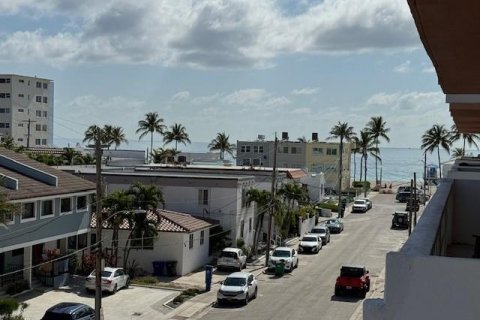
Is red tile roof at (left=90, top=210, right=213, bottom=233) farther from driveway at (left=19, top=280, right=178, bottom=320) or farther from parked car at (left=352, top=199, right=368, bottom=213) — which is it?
parked car at (left=352, top=199, right=368, bottom=213)

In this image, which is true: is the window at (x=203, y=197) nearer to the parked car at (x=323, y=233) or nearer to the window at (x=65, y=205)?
the parked car at (x=323, y=233)

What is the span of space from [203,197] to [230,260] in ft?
20.4

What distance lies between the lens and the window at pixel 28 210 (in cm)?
2955

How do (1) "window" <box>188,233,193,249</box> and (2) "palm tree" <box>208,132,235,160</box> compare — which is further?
(2) "palm tree" <box>208,132,235,160</box>

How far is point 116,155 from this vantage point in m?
94.9

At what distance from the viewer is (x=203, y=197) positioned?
42469 mm

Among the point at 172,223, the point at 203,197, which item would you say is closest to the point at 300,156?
the point at 203,197

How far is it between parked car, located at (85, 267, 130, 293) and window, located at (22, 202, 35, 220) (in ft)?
12.5

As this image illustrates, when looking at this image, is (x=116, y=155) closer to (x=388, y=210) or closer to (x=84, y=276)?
(x=388, y=210)

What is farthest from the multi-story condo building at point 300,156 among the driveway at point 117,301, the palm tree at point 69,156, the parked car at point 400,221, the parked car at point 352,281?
the driveway at point 117,301

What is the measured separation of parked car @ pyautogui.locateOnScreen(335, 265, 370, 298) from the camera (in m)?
31.7

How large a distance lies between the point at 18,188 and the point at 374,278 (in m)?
18.8

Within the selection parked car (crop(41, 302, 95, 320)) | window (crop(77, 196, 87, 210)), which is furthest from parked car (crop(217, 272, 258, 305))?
window (crop(77, 196, 87, 210))

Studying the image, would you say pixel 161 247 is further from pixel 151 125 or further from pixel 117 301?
pixel 151 125
